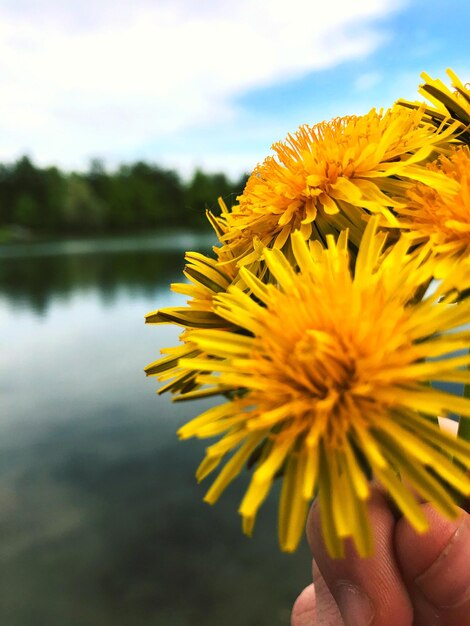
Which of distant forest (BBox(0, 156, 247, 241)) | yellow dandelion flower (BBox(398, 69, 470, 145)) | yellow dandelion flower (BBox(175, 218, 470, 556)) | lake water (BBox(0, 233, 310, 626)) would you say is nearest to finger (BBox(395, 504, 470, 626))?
yellow dandelion flower (BBox(175, 218, 470, 556))

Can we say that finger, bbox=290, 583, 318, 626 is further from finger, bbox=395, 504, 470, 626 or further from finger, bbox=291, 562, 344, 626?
finger, bbox=395, 504, 470, 626

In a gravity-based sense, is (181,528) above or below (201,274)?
below

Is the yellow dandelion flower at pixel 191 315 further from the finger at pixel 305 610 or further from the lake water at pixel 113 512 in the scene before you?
the lake water at pixel 113 512

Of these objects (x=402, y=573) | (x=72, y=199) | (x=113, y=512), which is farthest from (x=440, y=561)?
(x=72, y=199)

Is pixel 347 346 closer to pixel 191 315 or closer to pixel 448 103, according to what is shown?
pixel 191 315

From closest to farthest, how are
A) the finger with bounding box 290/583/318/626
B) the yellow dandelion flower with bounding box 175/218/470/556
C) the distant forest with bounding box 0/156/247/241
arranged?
the yellow dandelion flower with bounding box 175/218/470/556
the finger with bounding box 290/583/318/626
the distant forest with bounding box 0/156/247/241

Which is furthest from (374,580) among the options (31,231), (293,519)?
Result: (31,231)

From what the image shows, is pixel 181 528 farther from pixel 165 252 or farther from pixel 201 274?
pixel 165 252
